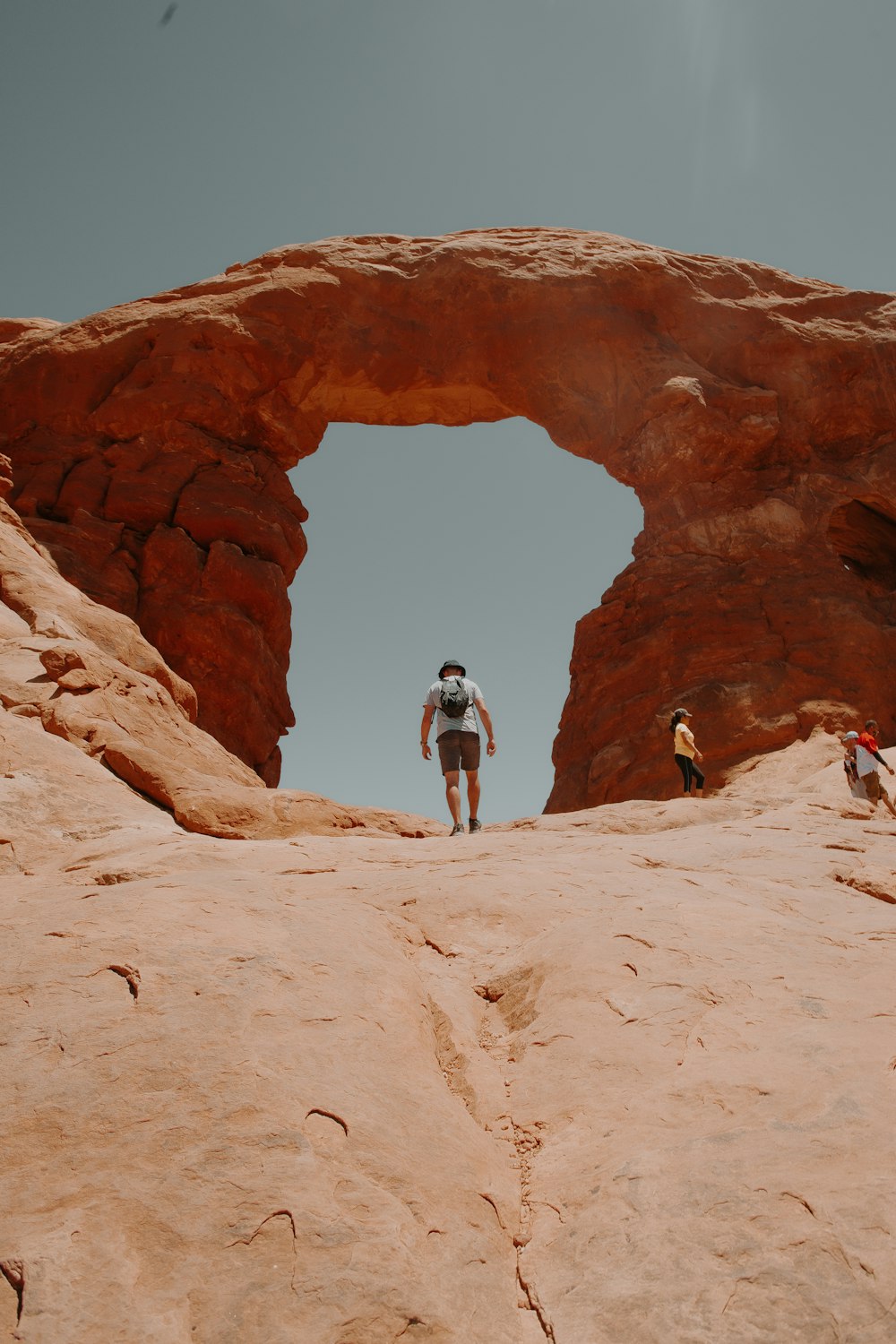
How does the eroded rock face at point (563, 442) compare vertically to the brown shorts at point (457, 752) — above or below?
above

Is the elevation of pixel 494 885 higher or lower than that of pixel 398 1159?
higher

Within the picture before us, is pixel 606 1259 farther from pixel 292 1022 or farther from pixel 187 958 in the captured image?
pixel 187 958

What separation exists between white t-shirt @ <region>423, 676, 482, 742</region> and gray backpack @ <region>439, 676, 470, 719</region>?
35mm

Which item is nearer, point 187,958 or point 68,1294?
point 68,1294

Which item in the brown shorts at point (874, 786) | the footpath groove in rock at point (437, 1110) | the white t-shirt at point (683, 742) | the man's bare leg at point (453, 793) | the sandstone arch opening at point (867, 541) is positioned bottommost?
the footpath groove in rock at point (437, 1110)

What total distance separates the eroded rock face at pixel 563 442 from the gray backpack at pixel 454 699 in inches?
318

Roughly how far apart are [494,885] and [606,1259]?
9.50 feet

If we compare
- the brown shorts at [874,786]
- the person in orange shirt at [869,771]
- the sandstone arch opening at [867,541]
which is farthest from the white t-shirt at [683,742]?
the sandstone arch opening at [867,541]

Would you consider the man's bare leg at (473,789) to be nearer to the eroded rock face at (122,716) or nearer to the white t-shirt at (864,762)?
the eroded rock face at (122,716)

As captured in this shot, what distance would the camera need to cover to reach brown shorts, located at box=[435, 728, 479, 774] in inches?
371

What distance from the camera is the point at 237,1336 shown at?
7.57 ft

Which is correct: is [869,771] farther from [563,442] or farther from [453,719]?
[563,442]

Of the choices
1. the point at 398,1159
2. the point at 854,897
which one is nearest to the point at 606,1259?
the point at 398,1159

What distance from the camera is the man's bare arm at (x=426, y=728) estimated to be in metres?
9.65
